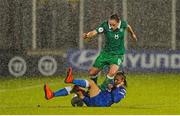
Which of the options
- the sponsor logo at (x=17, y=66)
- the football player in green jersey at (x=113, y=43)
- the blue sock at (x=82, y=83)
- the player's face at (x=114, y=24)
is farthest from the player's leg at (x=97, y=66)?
the sponsor logo at (x=17, y=66)

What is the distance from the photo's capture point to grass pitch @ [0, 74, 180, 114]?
42.3 ft

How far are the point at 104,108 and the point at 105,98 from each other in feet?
0.50

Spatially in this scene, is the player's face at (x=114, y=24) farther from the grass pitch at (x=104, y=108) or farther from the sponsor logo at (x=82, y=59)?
the sponsor logo at (x=82, y=59)

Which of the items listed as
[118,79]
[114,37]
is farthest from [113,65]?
[114,37]

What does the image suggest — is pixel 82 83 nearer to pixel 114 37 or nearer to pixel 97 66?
pixel 97 66

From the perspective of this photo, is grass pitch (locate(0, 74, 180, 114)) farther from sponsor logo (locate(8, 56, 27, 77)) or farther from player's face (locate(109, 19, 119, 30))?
player's face (locate(109, 19, 119, 30))

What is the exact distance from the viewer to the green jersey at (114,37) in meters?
12.7

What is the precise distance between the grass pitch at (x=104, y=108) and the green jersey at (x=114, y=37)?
0.89 m

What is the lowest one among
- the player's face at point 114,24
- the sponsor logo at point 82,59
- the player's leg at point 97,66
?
the sponsor logo at point 82,59

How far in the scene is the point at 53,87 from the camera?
20938mm

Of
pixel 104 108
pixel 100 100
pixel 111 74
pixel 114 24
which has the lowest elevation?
pixel 104 108

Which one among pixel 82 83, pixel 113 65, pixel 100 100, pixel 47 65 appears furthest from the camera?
pixel 47 65

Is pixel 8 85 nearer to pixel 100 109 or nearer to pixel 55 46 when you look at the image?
pixel 55 46

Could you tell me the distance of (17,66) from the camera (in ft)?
84.2
